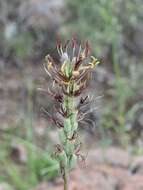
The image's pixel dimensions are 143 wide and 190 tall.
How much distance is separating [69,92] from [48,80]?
3019 mm

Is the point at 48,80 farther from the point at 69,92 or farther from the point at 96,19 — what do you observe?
the point at 69,92

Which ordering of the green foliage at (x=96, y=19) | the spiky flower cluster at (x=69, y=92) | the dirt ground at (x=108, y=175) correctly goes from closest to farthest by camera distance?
the spiky flower cluster at (x=69, y=92) → the dirt ground at (x=108, y=175) → the green foliage at (x=96, y=19)

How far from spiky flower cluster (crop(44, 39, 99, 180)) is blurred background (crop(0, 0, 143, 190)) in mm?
2343

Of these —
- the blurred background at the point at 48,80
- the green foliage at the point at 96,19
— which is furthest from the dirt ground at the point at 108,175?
the green foliage at the point at 96,19

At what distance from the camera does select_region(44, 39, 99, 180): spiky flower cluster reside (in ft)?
7.34

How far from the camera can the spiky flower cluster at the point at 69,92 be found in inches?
88.0

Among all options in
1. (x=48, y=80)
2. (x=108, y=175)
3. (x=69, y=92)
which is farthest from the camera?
(x=48, y=80)

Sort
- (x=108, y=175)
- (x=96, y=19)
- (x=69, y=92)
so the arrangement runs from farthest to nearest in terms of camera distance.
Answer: (x=96, y=19) < (x=108, y=175) < (x=69, y=92)

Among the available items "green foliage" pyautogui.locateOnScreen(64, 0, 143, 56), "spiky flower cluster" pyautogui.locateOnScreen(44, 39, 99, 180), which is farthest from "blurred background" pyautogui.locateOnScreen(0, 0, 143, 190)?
"spiky flower cluster" pyautogui.locateOnScreen(44, 39, 99, 180)

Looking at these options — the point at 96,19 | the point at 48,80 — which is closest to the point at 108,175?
the point at 48,80

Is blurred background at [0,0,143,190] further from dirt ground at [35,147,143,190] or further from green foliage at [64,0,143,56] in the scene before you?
dirt ground at [35,147,143,190]

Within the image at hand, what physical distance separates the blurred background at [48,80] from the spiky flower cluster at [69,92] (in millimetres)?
2343

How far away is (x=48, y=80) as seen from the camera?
17.2ft

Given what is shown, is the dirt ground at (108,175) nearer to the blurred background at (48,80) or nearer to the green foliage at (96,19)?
the blurred background at (48,80)
